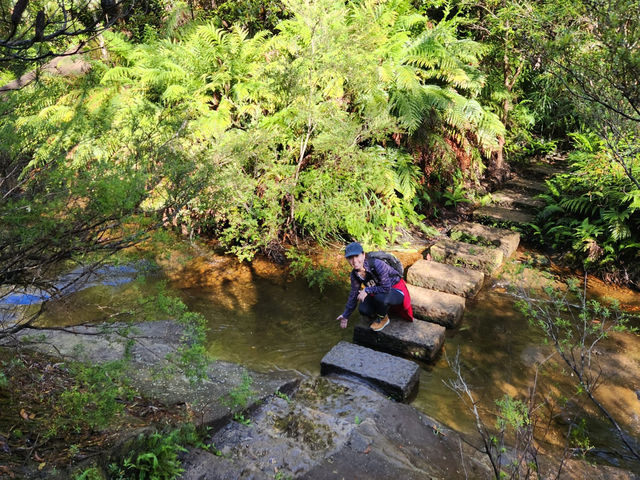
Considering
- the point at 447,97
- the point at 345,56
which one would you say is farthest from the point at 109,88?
the point at 447,97

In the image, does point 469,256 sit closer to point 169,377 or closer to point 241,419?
point 241,419

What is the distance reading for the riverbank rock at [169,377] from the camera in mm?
3266

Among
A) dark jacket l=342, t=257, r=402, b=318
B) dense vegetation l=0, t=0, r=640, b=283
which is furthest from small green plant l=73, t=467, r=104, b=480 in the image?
dark jacket l=342, t=257, r=402, b=318

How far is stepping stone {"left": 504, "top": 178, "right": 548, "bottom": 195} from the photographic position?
936cm

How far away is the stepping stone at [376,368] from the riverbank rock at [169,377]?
500 millimetres

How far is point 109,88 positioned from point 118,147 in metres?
5.50

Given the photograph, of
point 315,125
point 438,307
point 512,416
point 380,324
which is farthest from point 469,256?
point 512,416

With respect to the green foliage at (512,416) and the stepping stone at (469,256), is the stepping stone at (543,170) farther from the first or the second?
the green foliage at (512,416)

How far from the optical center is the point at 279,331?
5.48 metres

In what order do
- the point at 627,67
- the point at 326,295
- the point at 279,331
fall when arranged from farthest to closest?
the point at 326,295, the point at 279,331, the point at 627,67

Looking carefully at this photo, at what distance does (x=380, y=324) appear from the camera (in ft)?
16.6

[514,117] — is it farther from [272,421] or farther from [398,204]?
[272,421]

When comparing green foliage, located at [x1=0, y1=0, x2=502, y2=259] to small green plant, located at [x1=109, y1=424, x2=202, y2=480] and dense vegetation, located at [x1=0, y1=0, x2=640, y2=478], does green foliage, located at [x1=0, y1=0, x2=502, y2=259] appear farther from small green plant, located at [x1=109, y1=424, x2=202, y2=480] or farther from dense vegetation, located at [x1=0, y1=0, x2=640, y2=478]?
small green plant, located at [x1=109, y1=424, x2=202, y2=480]

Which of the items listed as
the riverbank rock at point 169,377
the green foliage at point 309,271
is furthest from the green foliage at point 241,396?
the green foliage at point 309,271
